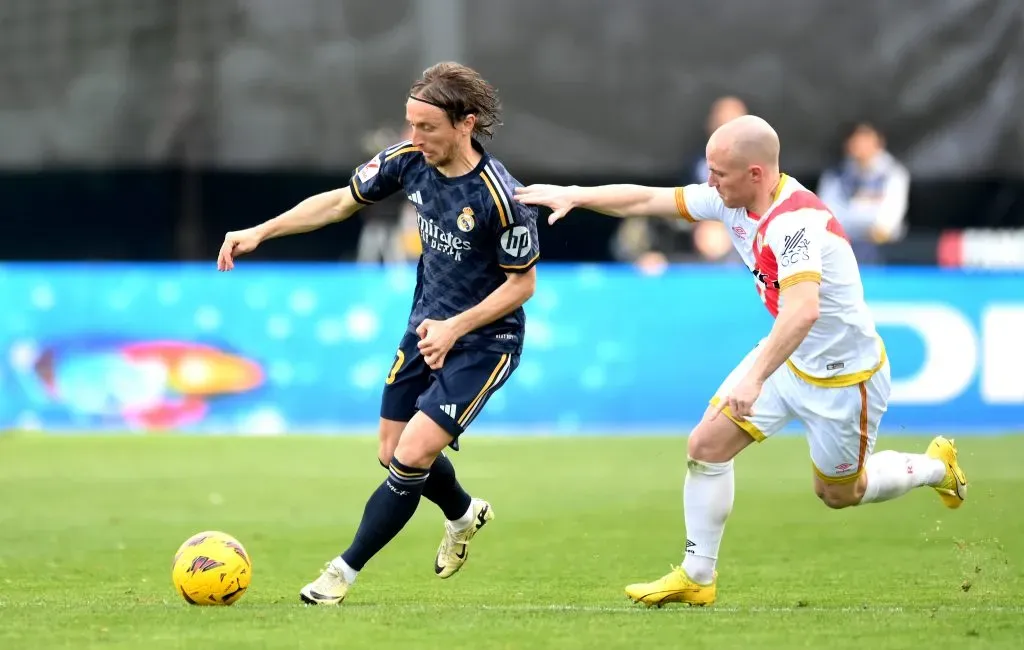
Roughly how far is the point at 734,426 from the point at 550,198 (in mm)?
1301

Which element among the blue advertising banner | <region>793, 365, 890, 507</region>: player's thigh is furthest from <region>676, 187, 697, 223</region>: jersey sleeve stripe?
the blue advertising banner

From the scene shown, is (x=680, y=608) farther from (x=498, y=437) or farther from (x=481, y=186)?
(x=498, y=437)

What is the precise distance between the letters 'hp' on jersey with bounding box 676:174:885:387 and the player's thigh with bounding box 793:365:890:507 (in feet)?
0.17

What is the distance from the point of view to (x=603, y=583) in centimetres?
835

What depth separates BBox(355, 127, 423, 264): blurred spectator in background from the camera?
17797 millimetres

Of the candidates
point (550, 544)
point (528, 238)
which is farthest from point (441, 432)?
point (550, 544)

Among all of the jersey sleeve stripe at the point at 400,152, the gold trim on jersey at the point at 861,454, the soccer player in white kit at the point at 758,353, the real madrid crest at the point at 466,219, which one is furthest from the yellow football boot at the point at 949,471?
the jersey sleeve stripe at the point at 400,152

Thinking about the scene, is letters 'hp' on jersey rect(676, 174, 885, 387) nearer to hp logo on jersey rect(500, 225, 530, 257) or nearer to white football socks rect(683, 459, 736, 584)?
white football socks rect(683, 459, 736, 584)

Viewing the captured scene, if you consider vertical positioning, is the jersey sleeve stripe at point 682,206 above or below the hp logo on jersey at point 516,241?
above

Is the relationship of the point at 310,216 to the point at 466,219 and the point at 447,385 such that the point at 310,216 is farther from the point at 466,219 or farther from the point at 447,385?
the point at 447,385

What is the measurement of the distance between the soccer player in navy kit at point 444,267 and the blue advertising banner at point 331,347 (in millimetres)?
7232

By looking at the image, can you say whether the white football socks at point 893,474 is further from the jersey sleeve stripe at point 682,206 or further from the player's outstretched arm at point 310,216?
the player's outstretched arm at point 310,216

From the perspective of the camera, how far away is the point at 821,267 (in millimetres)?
7152

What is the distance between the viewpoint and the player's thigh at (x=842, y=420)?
24.6 ft
